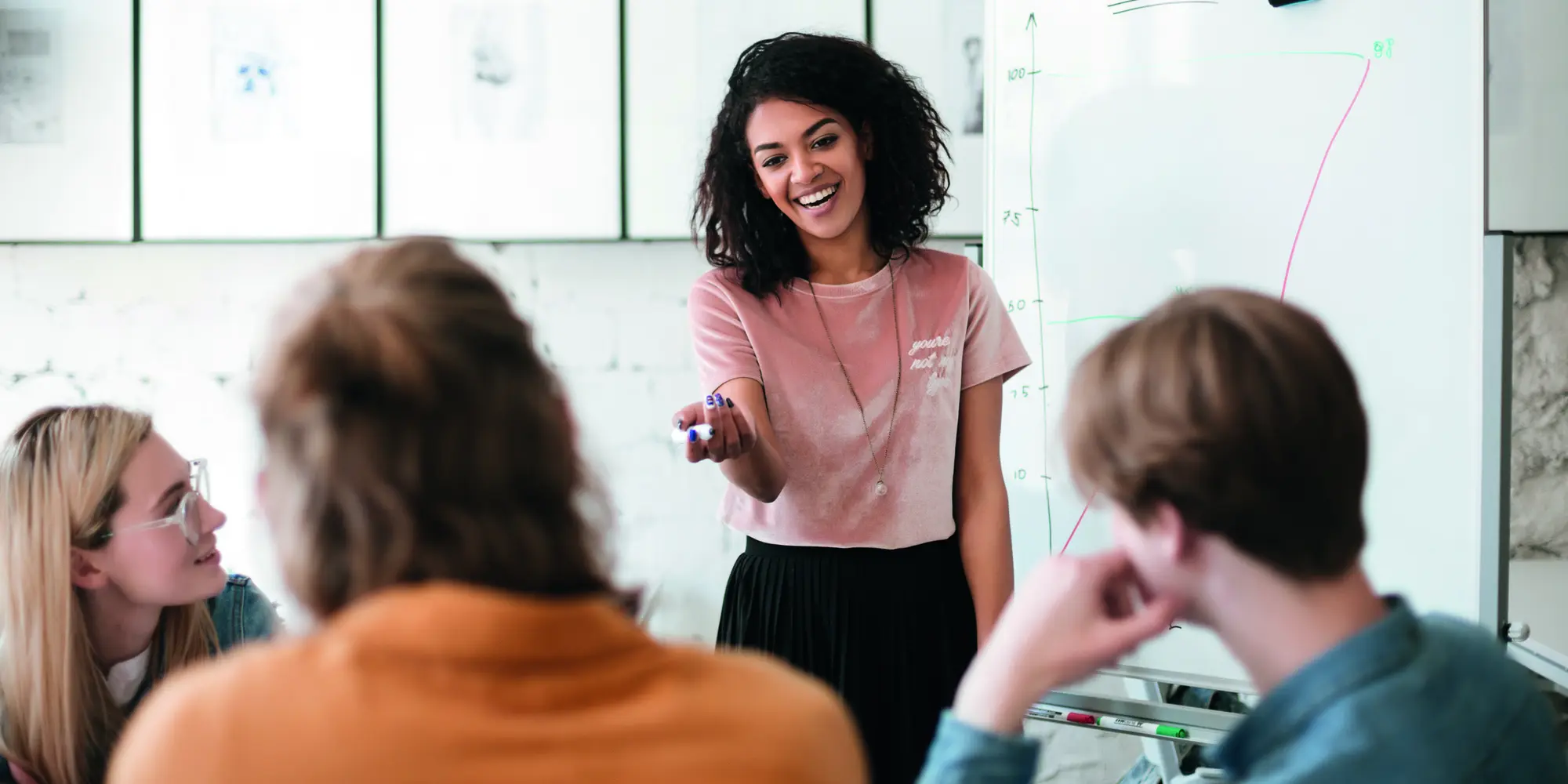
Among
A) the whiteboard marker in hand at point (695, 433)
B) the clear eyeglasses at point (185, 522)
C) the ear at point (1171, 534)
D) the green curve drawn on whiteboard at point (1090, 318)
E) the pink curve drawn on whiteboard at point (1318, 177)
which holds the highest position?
the pink curve drawn on whiteboard at point (1318, 177)

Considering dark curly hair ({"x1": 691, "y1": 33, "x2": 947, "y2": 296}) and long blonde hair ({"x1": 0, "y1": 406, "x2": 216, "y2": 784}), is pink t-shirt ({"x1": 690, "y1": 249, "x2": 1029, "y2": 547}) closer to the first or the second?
dark curly hair ({"x1": 691, "y1": 33, "x2": 947, "y2": 296})

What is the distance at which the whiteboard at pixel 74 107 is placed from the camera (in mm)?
2426

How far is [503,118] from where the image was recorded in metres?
2.39

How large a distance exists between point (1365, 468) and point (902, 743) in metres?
0.86

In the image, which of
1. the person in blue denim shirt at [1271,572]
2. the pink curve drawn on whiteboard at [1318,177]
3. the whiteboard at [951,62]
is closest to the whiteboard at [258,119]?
the whiteboard at [951,62]

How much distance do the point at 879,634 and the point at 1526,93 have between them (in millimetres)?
1217

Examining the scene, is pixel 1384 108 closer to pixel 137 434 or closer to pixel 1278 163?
pixel 1278 163

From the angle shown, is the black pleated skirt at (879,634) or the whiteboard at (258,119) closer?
the black pleated skirt at (879,634)

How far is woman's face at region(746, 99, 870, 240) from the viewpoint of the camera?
152cm

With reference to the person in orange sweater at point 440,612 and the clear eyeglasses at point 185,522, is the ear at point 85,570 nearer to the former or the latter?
the clear eyeglasses at point 185,522

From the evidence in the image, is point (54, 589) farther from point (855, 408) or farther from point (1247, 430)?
point (1247, 430)

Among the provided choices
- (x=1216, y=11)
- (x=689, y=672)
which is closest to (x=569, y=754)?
(x=689, y=672)

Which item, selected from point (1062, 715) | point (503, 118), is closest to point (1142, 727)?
point (1062, 715)

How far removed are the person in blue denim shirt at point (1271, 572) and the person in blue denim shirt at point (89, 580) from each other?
0.93 metres
